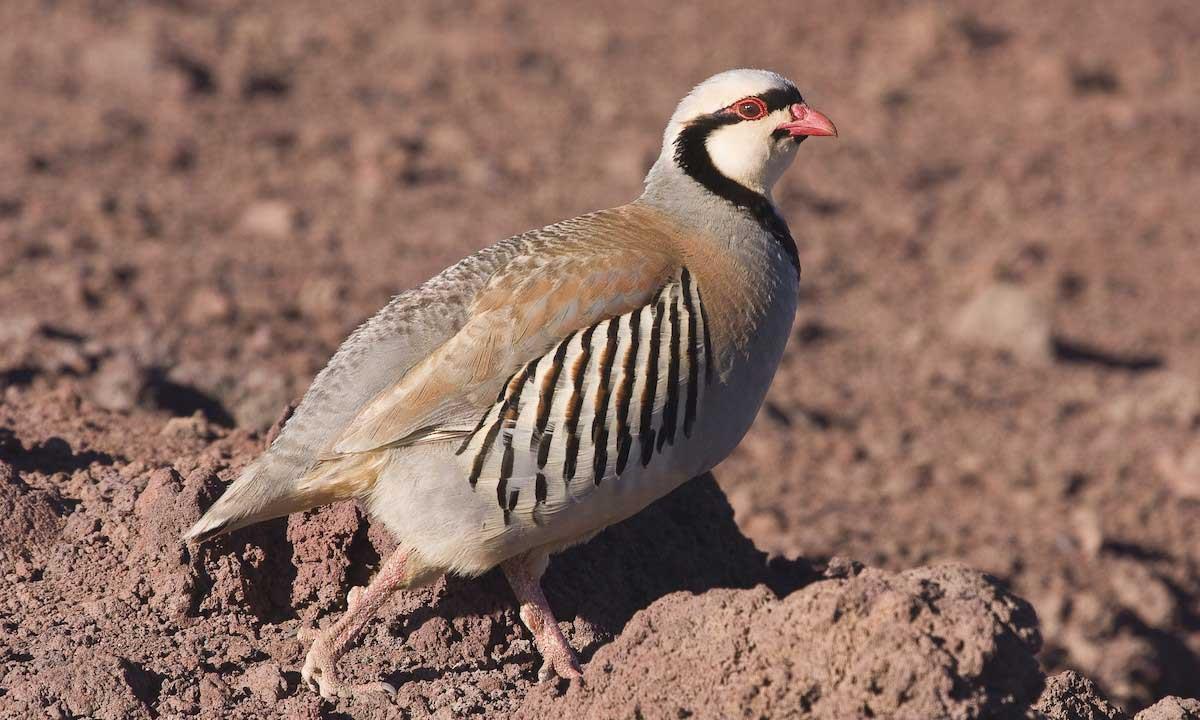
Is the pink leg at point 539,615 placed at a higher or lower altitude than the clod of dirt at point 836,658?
lower

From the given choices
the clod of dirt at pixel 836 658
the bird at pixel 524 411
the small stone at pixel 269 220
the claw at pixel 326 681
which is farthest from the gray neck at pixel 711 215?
the small stone at pixel 269 220

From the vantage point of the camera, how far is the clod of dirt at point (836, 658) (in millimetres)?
4477

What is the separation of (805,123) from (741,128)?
251 mm

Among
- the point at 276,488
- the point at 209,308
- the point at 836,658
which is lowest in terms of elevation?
the point at 209,308

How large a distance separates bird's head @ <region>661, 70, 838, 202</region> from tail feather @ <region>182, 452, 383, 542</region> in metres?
1.76

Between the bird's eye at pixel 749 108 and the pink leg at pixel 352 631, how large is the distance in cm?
214

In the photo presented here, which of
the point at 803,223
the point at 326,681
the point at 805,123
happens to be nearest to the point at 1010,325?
the point at 803,223

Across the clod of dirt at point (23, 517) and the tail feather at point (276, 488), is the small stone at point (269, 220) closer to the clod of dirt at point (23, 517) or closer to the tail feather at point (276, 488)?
the clod of dirt at point (23, 517)

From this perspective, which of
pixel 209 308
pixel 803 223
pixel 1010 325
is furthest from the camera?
pixel 803 223

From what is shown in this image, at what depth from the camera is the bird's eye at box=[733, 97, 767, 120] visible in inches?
249

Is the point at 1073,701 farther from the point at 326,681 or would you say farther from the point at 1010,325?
the point at 1010,325

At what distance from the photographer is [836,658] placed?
457 cm

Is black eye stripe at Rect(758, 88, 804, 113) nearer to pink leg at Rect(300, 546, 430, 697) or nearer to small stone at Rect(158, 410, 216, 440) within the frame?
pink leg at Rect(300, 546, 430, 697)

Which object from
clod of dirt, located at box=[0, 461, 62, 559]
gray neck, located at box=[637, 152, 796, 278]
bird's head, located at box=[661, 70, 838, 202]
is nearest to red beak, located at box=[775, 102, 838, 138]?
bird's head, located at box=[661, 70, 838, 202]
